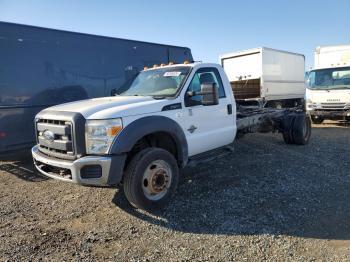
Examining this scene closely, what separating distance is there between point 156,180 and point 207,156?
1.34 meters

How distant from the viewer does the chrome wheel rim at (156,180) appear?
4691 mm

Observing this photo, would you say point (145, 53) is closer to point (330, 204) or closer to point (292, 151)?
point (292, 151)

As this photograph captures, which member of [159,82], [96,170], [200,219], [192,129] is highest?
[159,82]

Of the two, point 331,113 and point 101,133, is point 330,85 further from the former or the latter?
point 101,133

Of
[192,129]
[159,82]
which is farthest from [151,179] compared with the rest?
[159,82]

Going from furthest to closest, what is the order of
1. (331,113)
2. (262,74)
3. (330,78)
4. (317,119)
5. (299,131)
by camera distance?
(262,74) → (317,119) → (330,78) → (331,113) → (299,131)

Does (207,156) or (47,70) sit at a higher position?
(47,70)

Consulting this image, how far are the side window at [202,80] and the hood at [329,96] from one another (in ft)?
27.8

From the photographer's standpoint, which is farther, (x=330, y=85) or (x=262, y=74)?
(x=262, y=74)

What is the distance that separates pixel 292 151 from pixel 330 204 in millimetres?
3436

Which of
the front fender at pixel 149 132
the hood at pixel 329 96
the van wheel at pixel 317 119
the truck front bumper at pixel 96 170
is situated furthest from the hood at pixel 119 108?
the van wheel at pixel 317 119

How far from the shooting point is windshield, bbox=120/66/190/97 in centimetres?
547

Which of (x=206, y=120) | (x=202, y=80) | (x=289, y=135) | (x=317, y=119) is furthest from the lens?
(x=317, y=119)

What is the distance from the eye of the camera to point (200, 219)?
456 centimetres
